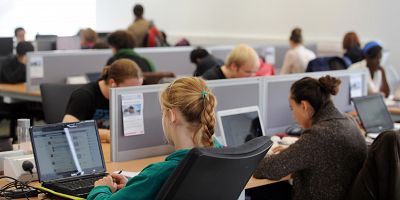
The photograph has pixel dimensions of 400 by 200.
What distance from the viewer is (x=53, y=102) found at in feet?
14.5

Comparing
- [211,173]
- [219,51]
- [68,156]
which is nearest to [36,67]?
[219,51]

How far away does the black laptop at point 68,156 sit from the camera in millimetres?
2738

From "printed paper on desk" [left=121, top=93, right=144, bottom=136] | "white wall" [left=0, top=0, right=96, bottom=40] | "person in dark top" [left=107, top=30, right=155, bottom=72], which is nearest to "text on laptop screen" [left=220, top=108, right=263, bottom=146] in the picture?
"printed paper on desk" [left=121, top=93, right=144, bottom=136]

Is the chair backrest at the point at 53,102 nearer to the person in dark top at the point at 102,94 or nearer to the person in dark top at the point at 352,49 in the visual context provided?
the person in dark top at the point at 102,94

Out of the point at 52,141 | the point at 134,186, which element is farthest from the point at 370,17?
the point at 134,186

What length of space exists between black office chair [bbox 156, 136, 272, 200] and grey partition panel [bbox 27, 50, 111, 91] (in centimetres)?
439

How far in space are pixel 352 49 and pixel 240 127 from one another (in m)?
3.89

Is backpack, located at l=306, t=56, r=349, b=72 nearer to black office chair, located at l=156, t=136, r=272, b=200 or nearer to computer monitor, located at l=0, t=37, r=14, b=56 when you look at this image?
black office chair, located at l=156, t=136, r=272, b=200

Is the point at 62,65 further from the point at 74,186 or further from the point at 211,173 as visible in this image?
the point at 211,173

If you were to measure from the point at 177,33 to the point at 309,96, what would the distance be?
8569 mm

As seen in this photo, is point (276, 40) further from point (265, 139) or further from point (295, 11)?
point (265, 139)

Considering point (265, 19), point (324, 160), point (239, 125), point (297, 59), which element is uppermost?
point (265, 19)

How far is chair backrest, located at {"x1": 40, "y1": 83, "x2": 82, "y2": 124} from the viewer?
4410mm

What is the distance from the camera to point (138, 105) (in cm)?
341
